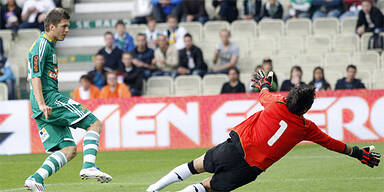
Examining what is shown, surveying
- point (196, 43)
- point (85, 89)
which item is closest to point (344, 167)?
point (85, 89)

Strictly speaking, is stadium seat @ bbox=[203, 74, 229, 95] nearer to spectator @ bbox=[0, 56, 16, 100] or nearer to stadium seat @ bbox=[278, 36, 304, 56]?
stadium seat @ bbox=[278, 36, 304, 56]

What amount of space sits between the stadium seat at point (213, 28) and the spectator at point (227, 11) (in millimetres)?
362

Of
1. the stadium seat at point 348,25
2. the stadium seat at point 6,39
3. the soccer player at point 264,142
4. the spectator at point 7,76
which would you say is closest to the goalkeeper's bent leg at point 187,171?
the soccer player at point 264,142

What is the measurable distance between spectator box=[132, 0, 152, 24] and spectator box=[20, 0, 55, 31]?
2180 millimetres

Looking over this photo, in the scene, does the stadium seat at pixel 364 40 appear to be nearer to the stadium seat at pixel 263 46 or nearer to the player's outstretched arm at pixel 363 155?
the stadium seat at pixel 263 46

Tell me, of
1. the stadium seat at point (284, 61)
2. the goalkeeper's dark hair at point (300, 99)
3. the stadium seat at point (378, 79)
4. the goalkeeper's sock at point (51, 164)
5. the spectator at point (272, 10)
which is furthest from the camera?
the spectator at point (272, 10)

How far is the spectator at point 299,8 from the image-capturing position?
17047 mm

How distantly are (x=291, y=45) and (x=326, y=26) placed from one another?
1.01 metres

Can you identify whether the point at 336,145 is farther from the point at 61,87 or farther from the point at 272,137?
the point at 61,87

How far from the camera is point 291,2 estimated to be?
56.3 feet

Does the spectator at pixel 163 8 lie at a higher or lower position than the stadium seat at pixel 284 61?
higher

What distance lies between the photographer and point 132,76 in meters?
15.2

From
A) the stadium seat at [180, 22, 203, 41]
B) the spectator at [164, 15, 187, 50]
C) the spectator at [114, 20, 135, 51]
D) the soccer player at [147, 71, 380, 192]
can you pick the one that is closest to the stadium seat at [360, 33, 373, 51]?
the stadium seat at [180, 22, 203, 41]

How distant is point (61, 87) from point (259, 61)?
16.5 ft
